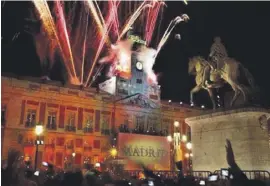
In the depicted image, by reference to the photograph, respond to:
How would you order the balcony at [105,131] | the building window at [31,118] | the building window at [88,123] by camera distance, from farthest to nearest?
the balcony at [105,131], the building window at [88,123], the building window at [31,118]

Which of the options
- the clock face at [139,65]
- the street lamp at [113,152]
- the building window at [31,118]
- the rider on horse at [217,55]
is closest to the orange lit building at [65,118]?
the building window at [31,118]

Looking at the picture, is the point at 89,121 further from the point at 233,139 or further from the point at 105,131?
the point at 233,139

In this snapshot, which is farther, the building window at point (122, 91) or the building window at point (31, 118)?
the building window at point (122, 91)

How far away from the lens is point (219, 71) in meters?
11.8

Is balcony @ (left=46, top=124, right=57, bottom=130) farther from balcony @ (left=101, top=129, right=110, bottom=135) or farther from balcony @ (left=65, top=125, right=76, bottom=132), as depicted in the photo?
balcony @ (left=101, top=129, right=110, bottom=135)

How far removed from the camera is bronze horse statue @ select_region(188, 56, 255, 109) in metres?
11.4

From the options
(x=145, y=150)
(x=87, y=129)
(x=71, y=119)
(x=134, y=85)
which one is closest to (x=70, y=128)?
(x=71, y=119)

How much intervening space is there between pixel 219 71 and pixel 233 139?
276 centimetres

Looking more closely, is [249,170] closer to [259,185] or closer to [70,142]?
[259,185]

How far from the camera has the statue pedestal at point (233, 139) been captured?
1009cm

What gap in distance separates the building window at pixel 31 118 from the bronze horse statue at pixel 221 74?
3124 cm

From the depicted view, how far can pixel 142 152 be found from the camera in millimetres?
42719

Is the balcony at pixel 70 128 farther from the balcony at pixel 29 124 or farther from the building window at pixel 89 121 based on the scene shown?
the balcony at pixel 29 124

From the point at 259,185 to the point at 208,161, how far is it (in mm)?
5445
